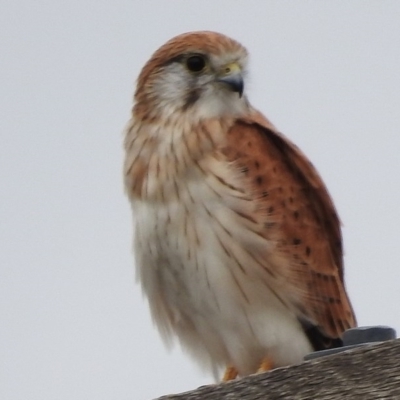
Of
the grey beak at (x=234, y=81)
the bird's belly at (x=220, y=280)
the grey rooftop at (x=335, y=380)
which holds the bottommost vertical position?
the grey rooftop at (x=335, y=380)

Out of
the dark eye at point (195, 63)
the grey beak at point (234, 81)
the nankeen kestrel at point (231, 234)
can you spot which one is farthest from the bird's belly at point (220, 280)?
the dark eye at point (195, 63)

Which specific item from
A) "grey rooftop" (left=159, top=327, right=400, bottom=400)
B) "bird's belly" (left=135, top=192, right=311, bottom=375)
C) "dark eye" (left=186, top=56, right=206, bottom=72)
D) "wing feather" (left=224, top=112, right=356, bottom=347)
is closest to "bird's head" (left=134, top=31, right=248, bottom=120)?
"dark eye" (left=186, top=56, right=206, bottom=72)

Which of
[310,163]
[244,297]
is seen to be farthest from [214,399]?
[310,163]

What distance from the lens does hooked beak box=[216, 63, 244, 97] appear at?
4680 mm

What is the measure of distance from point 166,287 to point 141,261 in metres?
0.16

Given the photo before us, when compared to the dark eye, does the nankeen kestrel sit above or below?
below

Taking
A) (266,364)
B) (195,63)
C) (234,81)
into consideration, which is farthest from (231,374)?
(195,63)

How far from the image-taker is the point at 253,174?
4.33 metres

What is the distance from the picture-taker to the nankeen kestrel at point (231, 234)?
4148 mm

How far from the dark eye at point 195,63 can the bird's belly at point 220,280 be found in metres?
0.90

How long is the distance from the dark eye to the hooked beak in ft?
0.35

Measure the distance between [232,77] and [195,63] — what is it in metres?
0.22

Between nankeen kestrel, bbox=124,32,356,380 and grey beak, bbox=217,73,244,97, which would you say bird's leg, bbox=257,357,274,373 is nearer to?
nankeen kestrel, bbox=124,32,356,380

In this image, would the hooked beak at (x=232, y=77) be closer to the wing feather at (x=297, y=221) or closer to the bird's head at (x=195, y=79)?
the bird's head at (x=195, y=79)
